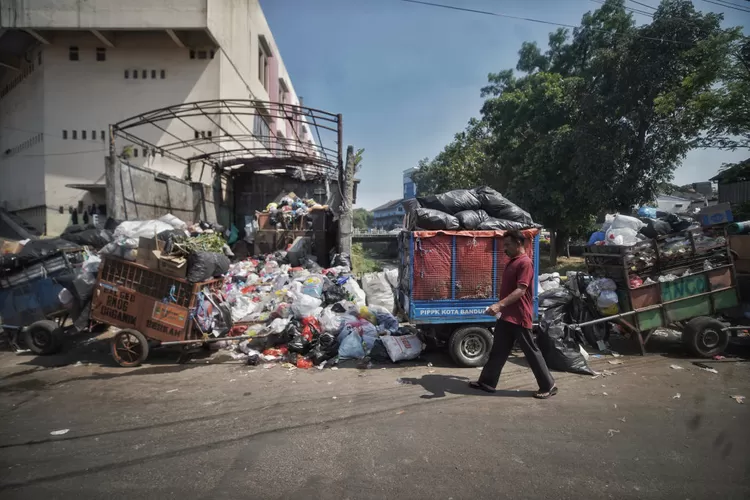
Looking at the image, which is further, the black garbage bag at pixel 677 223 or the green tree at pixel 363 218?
the green tree at pixel 363 218

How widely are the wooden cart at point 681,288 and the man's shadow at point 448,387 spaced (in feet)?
6.08

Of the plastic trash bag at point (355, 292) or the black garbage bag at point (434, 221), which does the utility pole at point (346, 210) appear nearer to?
the plastic trash bag at point (355, 292)

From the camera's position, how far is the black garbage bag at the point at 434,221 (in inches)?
203

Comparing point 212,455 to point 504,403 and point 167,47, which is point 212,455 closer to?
point 504,403

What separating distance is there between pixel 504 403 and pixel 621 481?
1340mm

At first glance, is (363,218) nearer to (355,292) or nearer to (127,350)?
(355,292)

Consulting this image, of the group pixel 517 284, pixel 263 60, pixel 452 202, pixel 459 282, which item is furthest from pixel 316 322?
pixel 263 60

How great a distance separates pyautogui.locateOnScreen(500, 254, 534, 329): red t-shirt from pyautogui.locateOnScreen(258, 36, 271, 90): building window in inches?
870

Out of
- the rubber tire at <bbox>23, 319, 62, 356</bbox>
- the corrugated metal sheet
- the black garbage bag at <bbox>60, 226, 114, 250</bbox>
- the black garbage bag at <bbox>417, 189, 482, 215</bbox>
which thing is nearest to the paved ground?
the rubber tire at <bbox>23, 319, 62, 356</bbox>

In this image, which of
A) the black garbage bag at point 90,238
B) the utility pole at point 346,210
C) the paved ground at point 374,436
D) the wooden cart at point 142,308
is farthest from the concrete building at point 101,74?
the paved ground at point 374,436

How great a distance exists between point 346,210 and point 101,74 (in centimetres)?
1331

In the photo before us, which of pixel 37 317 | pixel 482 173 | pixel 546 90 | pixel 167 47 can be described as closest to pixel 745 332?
pixel 37 317

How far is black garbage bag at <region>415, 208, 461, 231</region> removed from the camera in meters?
5.16

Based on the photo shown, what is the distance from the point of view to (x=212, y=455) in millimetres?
2969
